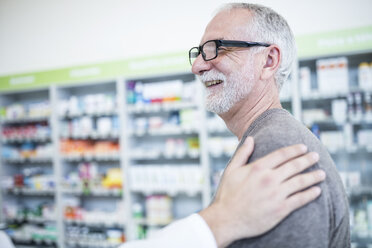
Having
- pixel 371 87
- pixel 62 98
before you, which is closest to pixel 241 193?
pixel 371 87

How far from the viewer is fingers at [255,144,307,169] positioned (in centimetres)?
84

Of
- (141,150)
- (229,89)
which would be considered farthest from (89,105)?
(229,89)

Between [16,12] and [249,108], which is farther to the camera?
[16,12]

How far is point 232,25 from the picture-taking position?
1313mm

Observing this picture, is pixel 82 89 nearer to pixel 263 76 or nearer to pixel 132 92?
pixel 132 92

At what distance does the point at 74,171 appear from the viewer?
519cm

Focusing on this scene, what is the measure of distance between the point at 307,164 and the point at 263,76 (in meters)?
0.60

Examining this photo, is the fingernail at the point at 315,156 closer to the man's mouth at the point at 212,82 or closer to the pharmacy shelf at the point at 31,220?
the man's mouth at the point at 212,82

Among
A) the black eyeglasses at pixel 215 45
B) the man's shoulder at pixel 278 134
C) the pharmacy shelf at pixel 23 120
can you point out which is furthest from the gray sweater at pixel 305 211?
the pharmacy shelf at pixel 23 120

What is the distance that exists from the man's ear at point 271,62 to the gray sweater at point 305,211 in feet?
0.97

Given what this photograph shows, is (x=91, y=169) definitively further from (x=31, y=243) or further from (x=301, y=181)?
(x=301, y=181)

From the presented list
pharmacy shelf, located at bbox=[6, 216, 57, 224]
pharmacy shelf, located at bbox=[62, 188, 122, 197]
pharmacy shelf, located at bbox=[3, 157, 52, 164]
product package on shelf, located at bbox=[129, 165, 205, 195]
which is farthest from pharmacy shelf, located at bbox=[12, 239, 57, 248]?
product package on shelf, located at bbox=[129, 165, 205, 195]

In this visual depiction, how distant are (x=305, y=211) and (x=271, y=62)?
2.47 feet

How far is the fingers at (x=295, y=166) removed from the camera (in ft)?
2.71
